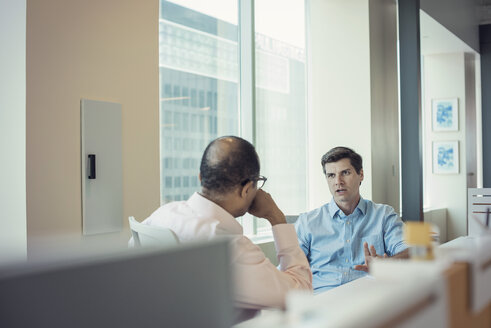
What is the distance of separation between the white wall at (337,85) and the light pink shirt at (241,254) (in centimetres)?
341

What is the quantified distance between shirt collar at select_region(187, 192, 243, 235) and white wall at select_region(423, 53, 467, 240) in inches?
269

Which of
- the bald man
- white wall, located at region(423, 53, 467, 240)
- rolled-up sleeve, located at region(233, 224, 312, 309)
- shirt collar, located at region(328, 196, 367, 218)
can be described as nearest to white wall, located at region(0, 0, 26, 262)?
the bald man

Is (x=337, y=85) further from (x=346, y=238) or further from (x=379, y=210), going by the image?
(x=346, y=238)

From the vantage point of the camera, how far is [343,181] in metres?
2.99

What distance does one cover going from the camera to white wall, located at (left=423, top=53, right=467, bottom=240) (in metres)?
7.79

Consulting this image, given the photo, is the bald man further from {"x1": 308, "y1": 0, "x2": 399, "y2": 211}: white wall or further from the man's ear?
{"x1": 308, "y1": 0, "x2": 399, "y2": 211}: white wall

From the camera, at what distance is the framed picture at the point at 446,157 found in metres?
7.77

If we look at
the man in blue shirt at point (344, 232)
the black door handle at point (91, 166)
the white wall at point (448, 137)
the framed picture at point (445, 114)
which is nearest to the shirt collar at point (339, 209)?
the man in blue shirt at point (344, 232)

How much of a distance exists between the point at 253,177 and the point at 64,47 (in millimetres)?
1307

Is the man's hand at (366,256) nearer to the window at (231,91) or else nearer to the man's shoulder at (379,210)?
the man's shoulder at (379,210)

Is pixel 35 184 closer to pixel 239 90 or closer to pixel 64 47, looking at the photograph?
pixel 64 47

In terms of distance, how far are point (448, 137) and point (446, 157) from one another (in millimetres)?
303

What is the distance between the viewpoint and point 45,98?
2.48 metres

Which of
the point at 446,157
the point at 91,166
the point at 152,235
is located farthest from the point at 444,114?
the point at 152,235
